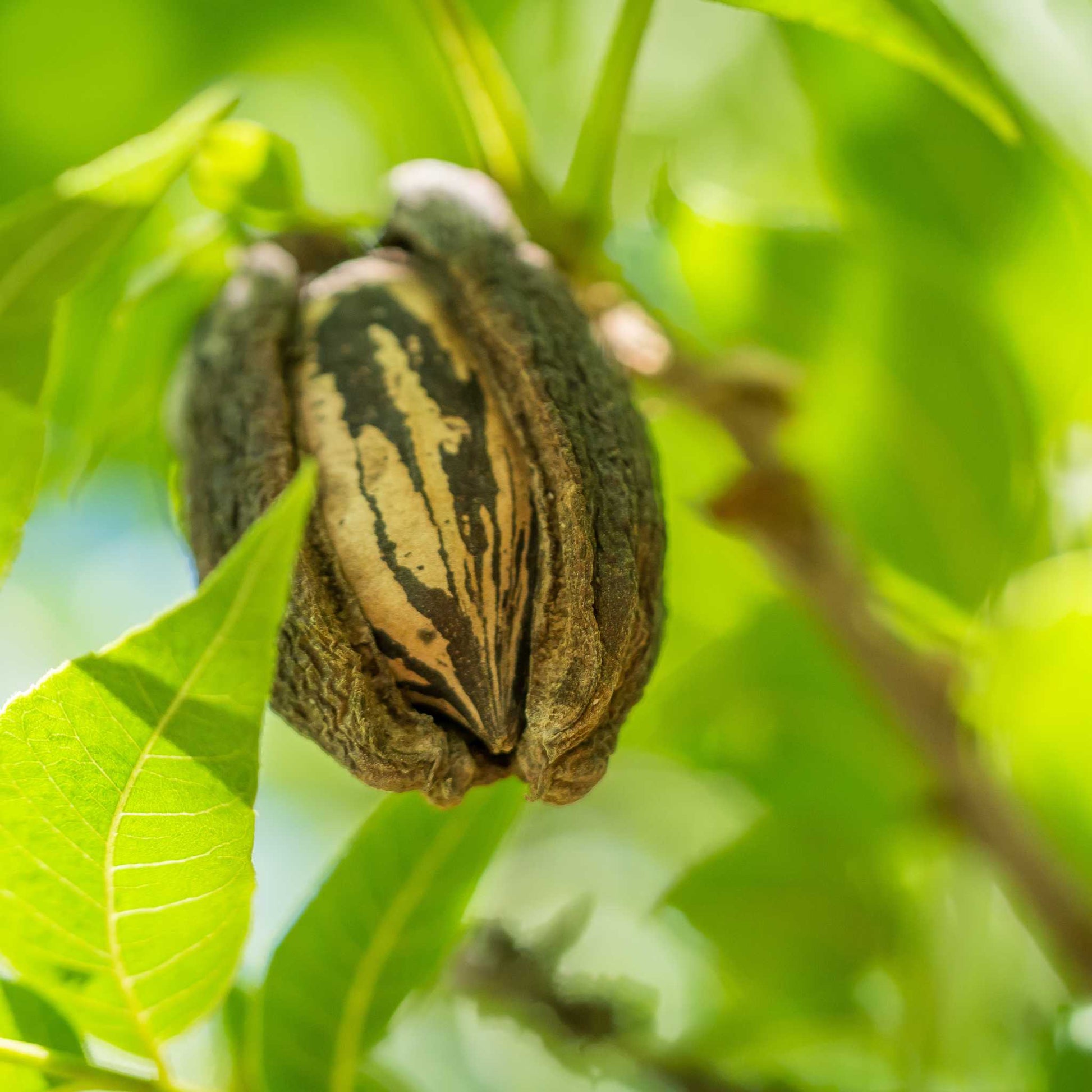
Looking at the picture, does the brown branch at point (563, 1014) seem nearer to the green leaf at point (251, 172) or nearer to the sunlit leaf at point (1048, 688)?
the sunlit leaf at point (1048, 688)

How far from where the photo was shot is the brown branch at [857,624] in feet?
4.03

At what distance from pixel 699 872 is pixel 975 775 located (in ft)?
1.40

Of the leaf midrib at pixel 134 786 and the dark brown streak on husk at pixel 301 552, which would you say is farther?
the dark brown streak on husk at pixel 301 552

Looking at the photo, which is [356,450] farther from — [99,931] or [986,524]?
[986,524]

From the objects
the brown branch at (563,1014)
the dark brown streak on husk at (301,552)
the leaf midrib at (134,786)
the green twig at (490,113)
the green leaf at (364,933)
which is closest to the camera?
the leaf midrib at (134,786)

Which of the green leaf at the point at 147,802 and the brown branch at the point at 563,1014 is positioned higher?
the green leaf at the point at 147,802

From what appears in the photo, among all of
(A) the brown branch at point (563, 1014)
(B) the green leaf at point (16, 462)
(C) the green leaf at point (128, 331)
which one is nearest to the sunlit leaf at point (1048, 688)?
(A) the brown branch at point (563, 1014)

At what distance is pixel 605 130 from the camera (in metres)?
1.11

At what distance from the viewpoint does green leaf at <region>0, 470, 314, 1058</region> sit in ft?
2.29

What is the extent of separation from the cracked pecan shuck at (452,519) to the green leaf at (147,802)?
0.09 meters

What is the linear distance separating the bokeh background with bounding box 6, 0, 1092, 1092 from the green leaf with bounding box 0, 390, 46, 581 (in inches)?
11.6

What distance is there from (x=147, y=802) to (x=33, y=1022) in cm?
28

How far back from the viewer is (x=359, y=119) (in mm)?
1832

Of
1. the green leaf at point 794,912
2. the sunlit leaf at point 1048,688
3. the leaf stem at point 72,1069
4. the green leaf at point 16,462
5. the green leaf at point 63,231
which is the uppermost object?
the green leaf at point 63,231
